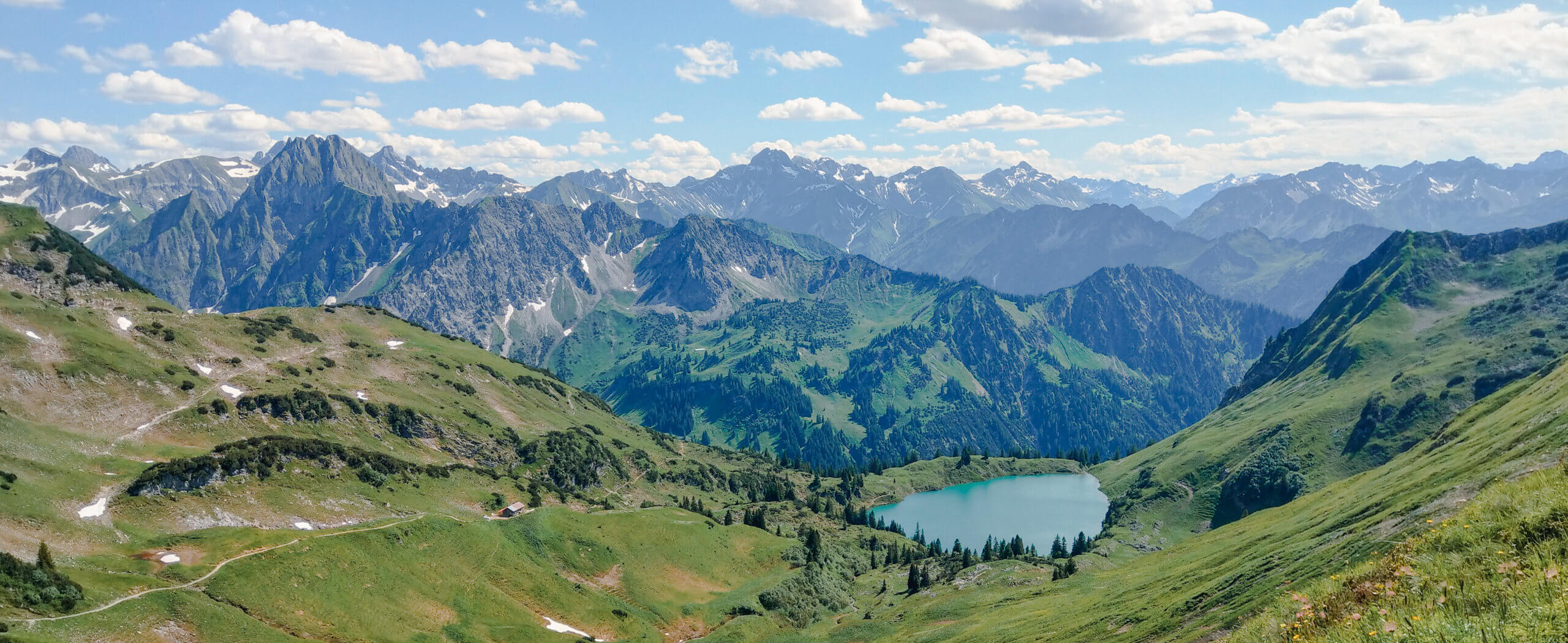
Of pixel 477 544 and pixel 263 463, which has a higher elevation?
pixel 263 463

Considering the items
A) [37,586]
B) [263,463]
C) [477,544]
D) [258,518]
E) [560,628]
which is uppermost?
[37,586]

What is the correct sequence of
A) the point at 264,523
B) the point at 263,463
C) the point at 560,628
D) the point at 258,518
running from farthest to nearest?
the point at 263,463 → the point at 258,518 → the point at 264,523 → the point at 560,628

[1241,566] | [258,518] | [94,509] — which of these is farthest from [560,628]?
[1241,566]

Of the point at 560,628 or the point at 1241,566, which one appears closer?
the point at 1241,566


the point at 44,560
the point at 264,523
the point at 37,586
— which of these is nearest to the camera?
the point at 37,586

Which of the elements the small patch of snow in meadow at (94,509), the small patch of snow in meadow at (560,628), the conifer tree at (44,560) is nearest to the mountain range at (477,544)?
the conifer tree at (44,560)

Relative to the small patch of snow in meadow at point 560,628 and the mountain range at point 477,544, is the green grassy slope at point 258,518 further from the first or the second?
the small patch of snow in meadow at point 560,628

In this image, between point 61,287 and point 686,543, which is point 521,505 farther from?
→ point 61,287

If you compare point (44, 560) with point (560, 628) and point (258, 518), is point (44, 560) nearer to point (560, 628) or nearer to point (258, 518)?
point (258, 518)

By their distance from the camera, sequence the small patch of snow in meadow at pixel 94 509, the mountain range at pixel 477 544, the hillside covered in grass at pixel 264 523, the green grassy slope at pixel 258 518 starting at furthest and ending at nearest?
the small patch of snow in meadow at pixel 94 509
the green grassy slope at pixel 258 518
the hillside covered in grass at pixel 264 523
the mountain range at pixel 477 544

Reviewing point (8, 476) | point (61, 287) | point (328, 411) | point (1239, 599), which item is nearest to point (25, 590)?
point (8, 476)

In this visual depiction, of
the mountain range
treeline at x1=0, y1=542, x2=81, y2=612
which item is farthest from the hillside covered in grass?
the mountain range

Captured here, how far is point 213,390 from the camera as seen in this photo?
165 m

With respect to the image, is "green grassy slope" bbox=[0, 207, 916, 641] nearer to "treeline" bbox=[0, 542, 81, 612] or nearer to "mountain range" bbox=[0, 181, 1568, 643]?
"treeline" bbox=[0, 542, 81, 612]
